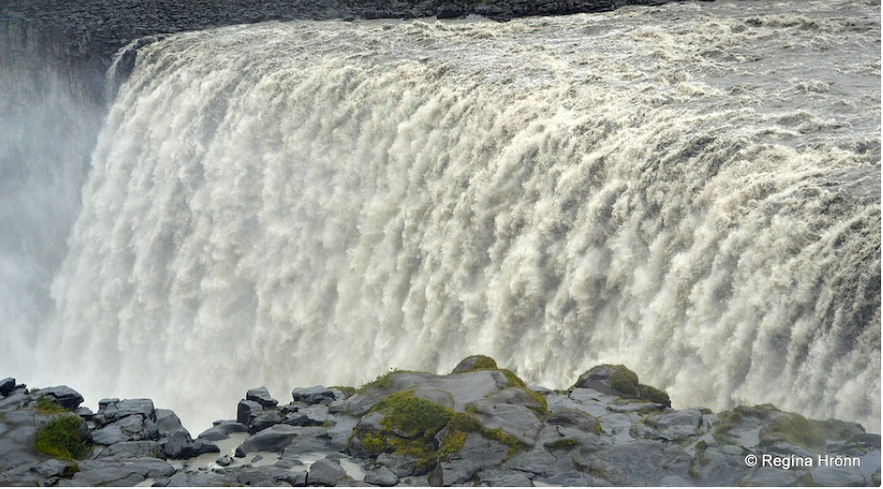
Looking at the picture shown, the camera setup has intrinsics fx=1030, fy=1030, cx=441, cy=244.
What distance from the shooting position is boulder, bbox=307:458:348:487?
11.8 metres

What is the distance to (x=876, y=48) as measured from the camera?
20547 mm

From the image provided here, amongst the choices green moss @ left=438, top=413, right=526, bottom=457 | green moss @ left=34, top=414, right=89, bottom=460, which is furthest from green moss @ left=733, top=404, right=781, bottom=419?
green moss @ left=34, top=414, right=89, bottom=460

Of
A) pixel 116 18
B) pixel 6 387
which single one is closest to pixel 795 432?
pixel 6 387

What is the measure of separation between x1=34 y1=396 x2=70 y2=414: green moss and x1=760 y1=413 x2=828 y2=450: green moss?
970 cm

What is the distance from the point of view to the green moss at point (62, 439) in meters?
13.5

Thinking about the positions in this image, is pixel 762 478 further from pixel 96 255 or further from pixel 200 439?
pixel 96 255

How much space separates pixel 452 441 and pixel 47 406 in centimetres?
677

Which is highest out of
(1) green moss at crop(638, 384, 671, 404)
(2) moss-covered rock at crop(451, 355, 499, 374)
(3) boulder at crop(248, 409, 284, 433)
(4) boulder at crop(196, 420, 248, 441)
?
(2) moss-covered rock at crop(451, 355, 499, 374)

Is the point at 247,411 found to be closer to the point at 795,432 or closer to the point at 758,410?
the point at 758,410

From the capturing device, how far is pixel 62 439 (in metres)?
13.7

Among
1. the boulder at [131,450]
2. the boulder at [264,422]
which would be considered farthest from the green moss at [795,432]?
the boulder at [131,450]

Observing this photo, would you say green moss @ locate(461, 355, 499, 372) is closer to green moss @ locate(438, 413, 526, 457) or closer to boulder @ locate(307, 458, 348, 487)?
Answer: green moss @ locate(438, 413, 526, 457)

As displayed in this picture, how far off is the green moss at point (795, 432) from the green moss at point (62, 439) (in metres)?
8.64

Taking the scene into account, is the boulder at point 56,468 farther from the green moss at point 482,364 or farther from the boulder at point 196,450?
the green moss at point 482,364
